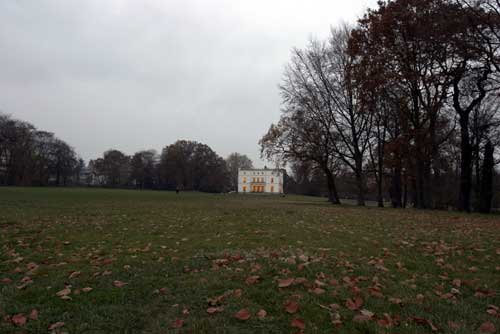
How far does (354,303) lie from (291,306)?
2.50ft

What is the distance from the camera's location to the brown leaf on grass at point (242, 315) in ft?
10.3

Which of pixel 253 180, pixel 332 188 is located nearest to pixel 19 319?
pixel 332 188

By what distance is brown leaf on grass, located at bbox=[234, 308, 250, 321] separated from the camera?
314cm

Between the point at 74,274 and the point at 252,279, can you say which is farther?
the point at 74,274

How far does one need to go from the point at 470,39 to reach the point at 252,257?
63.3ft

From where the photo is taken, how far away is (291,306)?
336 cm

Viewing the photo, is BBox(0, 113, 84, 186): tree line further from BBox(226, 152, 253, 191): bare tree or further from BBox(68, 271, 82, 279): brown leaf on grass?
BBox(68, 271, 82, 279): brown leaf on grass

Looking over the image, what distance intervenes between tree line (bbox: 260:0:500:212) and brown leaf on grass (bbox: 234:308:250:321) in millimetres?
20055

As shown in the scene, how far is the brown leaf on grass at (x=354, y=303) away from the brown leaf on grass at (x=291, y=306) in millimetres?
597

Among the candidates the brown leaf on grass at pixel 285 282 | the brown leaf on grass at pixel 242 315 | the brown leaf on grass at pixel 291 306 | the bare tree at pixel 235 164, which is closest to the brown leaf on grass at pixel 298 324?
the brown leaf on grass at pixel 291 306

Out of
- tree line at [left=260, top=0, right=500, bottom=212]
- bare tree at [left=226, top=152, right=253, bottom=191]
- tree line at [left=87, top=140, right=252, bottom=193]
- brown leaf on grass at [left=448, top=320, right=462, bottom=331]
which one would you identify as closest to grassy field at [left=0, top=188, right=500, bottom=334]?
brown leaf on grass at [left=448, top=320, right=462, bottom=331]

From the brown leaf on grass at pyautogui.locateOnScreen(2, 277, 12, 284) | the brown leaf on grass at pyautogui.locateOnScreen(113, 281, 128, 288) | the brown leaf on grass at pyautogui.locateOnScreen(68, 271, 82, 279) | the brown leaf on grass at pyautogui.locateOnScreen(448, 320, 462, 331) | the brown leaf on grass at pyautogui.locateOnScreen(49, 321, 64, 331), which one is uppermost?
the brown leaf on grass at pyautogui.locateOnScreen(448, 320, 462, 331)

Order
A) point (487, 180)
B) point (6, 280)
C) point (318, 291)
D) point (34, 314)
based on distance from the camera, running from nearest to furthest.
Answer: point (34, 314), point (318, 291), point (6, 280), point (487, 180)

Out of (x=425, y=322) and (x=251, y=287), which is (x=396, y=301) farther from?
(x=251, y=287)
